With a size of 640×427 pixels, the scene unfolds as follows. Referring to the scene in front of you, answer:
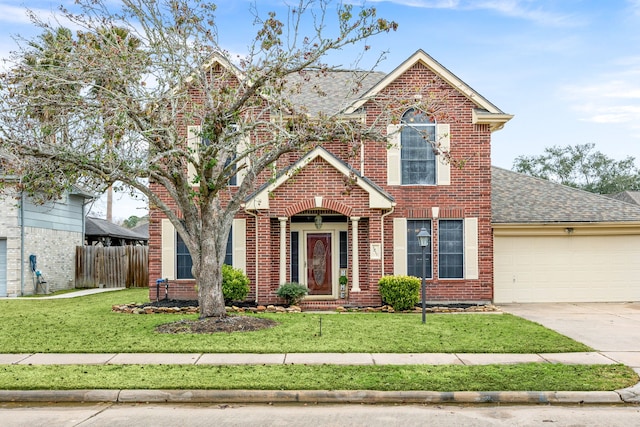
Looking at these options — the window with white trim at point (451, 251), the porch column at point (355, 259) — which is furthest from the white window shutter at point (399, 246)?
the porch column at point (355, 259)

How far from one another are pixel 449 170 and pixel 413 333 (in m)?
6.55

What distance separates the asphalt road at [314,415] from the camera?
6.59 m

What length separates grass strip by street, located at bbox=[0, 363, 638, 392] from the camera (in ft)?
25.1

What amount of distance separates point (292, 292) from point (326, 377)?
751 centimetres

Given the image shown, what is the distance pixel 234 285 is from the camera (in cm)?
1584

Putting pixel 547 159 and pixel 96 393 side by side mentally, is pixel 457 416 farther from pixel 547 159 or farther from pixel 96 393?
pixel 547 159

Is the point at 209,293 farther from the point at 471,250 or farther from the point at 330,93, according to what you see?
the point at 330,93

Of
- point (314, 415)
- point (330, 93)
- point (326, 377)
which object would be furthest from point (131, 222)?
point (314, 415)

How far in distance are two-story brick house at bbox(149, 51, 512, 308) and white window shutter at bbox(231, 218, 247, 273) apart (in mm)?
29

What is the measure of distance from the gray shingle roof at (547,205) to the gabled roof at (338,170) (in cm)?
395

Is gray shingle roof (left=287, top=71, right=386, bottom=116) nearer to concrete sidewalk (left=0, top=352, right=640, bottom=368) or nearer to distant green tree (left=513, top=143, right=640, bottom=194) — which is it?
concrete sidewalk (left=0, top=352, right=640, bottom=368)

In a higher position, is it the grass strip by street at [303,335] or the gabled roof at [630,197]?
the gabled roof at [630,197]

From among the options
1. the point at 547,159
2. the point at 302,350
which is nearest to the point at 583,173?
the point at 547,159

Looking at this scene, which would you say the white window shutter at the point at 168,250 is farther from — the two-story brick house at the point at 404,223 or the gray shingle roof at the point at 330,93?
the gray shingle roof at the point at 330,93
